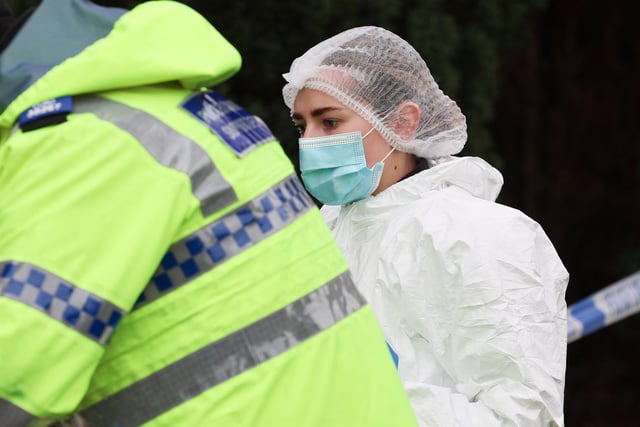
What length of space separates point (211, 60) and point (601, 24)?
5.39 meters

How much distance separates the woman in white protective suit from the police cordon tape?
183cm

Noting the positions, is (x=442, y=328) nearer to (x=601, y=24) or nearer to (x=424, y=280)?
(x=424, y=280)

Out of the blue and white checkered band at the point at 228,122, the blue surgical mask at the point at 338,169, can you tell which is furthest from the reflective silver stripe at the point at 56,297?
the blue surgical mask at the point at 338,169

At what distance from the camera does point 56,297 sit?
1488mm

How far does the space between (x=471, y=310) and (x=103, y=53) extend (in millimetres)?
1318

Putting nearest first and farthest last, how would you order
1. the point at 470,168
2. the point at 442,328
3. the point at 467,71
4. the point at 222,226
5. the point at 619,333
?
1. the point at 222,226
2. the point at 442,328
3. the point at 470,168
4. the point at 467,71
5. the point at 619,333

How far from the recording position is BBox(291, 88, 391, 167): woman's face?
308 cm

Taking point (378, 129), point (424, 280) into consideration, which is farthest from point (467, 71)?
point (424, 280)

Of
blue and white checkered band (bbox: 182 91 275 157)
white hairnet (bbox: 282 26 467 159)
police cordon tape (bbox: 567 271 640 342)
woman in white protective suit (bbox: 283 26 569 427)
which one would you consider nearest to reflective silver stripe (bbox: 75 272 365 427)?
blue and white checkered band (bbox: 182 91 275 157)

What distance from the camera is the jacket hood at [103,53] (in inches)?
61.9

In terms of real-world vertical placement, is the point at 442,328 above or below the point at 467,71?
above

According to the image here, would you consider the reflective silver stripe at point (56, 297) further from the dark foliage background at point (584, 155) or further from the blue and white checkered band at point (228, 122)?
the dark foliage background at point (584, 155)

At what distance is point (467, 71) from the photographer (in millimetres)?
5594

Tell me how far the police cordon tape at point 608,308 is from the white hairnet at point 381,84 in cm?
185
